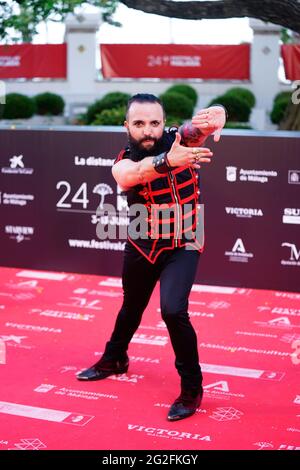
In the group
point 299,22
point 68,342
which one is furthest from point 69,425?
point 299,22

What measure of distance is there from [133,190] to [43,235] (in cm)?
396

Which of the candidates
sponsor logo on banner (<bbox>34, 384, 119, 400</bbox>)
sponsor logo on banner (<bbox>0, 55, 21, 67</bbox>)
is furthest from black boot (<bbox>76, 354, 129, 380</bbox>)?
sponsor logo on banner (<bbox>0, 55, 21, 67</bbox>)

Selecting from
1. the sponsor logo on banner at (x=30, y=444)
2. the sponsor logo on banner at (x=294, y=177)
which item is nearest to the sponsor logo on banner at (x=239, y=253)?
the sponsor logo on banner at (x=294, y=177)

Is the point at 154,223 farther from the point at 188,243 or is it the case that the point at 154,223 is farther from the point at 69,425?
the point at 69,425

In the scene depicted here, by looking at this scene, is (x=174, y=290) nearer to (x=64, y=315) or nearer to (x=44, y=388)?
(x=44, y=388)

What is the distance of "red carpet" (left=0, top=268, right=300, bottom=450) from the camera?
491cm

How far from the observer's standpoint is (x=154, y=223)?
17.1 ft

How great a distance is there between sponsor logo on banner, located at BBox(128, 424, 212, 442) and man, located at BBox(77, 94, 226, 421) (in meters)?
0.16

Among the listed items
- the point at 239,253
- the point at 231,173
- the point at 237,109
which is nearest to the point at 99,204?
the point at 231,173

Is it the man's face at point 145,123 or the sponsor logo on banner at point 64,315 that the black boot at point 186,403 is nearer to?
the man's face at point 145,123

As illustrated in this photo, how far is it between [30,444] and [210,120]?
7.03ft

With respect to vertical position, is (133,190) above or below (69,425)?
above

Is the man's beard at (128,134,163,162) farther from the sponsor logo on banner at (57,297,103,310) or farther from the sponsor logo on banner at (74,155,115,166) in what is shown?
the sponsor logo on banner at (74,155,115,166)
